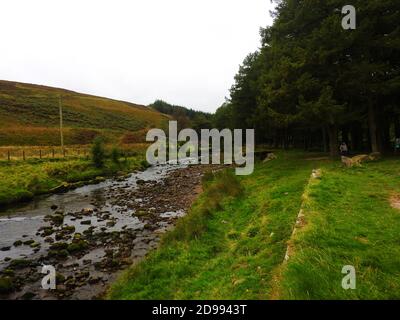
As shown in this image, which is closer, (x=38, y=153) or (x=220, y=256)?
(x=220, y=256)

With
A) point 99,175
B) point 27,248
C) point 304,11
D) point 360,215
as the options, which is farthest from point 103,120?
point 360,215

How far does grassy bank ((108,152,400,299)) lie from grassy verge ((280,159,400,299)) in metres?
0.02

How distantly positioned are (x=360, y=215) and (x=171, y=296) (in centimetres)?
667

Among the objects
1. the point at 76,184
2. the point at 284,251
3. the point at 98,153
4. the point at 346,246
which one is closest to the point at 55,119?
the point at 98,153

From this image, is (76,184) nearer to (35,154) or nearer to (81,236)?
(81,236)

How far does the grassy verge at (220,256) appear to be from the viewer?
8609 mm

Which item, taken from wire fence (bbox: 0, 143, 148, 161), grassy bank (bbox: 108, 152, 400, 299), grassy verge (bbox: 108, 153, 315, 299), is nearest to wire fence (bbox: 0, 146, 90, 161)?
wire fence (bbox: 0, 143, 148, 161)

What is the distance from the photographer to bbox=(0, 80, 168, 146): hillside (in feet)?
254

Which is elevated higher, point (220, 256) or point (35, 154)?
point (35, 154)

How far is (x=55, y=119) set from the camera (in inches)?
3861

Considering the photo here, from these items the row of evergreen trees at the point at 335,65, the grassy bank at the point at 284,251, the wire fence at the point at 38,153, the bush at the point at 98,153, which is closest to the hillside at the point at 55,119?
the wire fence at the point at 38,153

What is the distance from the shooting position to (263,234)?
11.6 m

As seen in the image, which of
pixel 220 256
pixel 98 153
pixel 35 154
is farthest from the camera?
pixel 35 154

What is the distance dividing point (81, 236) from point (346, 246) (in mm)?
12231
